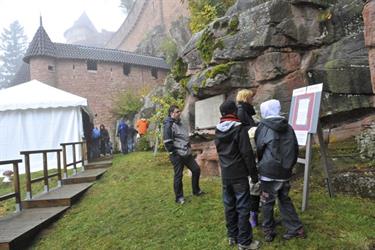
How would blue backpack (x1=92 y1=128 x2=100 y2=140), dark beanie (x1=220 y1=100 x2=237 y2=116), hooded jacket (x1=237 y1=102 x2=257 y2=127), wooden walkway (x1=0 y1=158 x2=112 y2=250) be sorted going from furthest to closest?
blue backpack (x1=92 y1=128 x2=100 y2=140)
wooden walkway (x1=0 y1=158 x2=112 y2=250)
hooded jacket (x1=237 y1=102 x2=257 y2=127)
dark beanie (x1=220 y1=100 x2=237 y2=116)

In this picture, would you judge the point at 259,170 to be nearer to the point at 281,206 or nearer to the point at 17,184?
the point at 281,206

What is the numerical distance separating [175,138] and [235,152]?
1807 mm

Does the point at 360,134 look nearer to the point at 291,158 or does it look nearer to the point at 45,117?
the point at 291,158

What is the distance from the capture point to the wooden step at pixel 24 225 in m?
4.58

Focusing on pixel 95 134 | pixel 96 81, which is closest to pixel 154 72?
pixel 96 81

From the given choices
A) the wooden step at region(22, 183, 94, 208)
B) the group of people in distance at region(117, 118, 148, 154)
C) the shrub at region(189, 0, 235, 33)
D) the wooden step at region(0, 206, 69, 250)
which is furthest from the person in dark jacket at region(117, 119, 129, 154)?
the wooden step at region(0, 206, 69, 250)

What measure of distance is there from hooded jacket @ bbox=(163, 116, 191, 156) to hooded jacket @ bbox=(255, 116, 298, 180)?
186 cm

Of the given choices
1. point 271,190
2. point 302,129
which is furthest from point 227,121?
point 302,129

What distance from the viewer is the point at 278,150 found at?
355cm

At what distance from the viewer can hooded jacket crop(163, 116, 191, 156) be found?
5172 mm

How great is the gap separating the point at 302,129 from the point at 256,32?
2.55 metres

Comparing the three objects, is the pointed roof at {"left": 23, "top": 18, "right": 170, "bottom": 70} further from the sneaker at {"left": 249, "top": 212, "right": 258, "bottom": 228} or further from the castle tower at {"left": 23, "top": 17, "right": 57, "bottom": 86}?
the sneaker at {"left": 249, "top": 212, "right": 258, "bottom": 228}

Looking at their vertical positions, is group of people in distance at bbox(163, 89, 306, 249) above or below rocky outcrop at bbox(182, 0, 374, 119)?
below

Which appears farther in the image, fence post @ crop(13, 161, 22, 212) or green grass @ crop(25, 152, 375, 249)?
fence post @ crop(13, 161, 22, 212)
